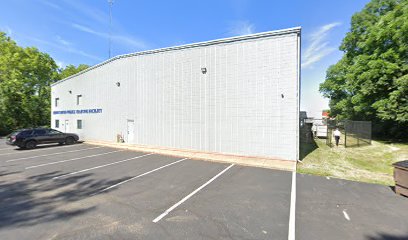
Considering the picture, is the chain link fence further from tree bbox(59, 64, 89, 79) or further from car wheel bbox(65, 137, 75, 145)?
tree bbox(59, 64, 89, 79)

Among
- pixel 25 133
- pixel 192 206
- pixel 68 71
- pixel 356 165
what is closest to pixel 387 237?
pixel 192 206

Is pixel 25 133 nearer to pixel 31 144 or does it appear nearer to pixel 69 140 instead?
pixel 31 144

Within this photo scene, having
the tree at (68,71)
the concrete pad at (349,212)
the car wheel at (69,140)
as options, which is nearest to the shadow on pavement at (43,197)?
the concrete pad at (349,212)

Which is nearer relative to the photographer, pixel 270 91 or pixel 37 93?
pixel 270 91

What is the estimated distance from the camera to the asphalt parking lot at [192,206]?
4.14 m

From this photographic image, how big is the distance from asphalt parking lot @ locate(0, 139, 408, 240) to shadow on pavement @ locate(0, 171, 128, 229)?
0.03m

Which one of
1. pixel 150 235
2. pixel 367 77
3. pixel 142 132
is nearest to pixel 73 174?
pixel 150 235

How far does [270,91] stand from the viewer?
11.8 m

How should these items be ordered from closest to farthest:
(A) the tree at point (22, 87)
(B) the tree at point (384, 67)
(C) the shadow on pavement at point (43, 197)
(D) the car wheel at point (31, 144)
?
(C) the shadow on pavement at point (43, 197)
(D) the car wheel at point (31, 144)
(B) the tree at point (384, 67)
(A) the tree at point (22, 87)

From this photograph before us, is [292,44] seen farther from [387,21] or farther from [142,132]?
[387,21]

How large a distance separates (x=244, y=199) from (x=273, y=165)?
4786mm

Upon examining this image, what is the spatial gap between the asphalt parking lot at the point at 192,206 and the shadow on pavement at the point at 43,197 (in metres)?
0.03

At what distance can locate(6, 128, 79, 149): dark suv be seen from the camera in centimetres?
1512

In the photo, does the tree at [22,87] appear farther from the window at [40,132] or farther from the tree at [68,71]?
the window at [40,132]
